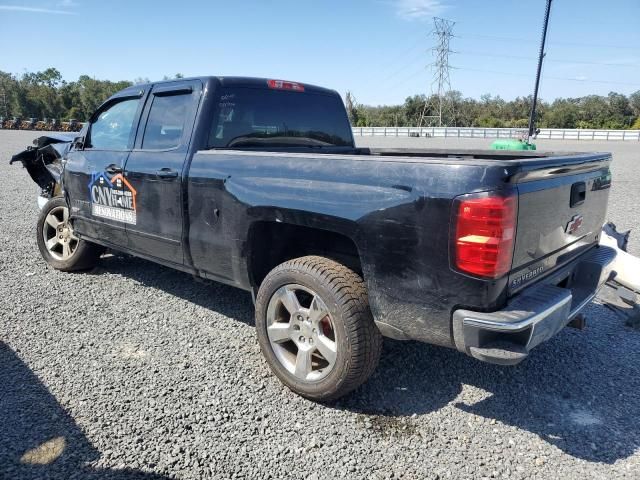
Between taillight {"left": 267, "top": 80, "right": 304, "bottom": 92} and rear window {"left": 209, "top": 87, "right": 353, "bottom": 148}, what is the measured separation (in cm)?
4

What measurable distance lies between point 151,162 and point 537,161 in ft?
9.33

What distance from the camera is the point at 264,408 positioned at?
115 inches

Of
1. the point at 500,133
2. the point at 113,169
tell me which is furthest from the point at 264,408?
the point at 500,133

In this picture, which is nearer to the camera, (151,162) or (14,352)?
(14,352)

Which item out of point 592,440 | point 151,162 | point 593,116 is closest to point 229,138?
point 151,162

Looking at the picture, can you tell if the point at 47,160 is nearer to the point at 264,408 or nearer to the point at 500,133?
the point at 264,408

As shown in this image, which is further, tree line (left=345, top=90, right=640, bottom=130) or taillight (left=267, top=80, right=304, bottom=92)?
tree line (left=345, top=90, right=640, bottom=130)

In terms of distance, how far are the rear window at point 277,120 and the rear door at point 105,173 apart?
1002mm

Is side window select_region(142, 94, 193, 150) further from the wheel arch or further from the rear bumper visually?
the rear bumper

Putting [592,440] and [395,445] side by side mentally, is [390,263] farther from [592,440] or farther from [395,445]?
[592,440]

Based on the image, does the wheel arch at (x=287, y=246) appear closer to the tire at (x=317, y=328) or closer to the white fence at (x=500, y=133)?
the tire at (x=317, y=328)

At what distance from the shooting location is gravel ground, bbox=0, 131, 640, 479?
2461 millimetres

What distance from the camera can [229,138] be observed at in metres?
3.76

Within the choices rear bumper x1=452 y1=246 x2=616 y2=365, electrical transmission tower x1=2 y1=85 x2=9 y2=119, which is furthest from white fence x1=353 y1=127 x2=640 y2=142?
electrical transmission tower x1=2 y1=85 x2=9 y2=119
